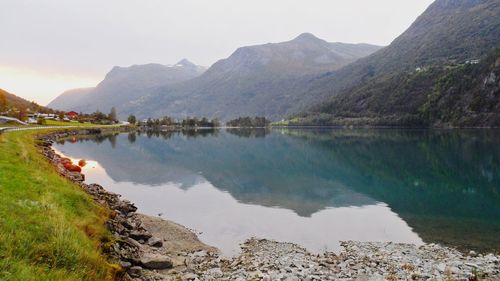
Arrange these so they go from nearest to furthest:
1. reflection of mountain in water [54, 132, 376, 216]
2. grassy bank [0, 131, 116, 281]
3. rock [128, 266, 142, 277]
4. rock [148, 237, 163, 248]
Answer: grassy bank [0, 131, 116, 281] → rock [128, 266, 142, 277] → rock [148, 237, 163, 248] → reflection of mountain in water [54, 132, 376, 216]

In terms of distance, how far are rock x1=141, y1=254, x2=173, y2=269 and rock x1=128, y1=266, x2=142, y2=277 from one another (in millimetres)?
1154

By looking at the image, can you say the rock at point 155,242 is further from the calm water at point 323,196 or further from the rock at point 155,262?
the calm water at point 323,196

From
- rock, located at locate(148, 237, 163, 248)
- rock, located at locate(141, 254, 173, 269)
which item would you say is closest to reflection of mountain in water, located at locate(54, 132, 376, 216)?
rock, located at locate(148, 237, 163, 248)

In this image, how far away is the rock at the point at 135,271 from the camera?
17.1 m

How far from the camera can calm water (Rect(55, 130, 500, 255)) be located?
29141 millimetres

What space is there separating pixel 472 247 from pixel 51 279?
25.1 meters

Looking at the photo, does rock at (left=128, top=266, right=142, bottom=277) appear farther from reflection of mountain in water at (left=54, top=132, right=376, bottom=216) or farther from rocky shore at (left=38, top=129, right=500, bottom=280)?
reflection of mountain in water at (left=54, top=132, right=376, bottom=216)

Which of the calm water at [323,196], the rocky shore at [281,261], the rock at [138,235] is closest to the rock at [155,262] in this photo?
the rocky shore at [281,261]

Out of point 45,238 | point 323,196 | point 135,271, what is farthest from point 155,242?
point 323,196

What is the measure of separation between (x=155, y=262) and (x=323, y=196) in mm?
29752

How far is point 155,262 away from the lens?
63.2 ft

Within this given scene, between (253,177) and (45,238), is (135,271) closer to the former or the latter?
(45,238)

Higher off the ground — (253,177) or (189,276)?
(189,276)

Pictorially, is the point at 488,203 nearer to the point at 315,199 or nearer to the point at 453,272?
the point at 315,199
